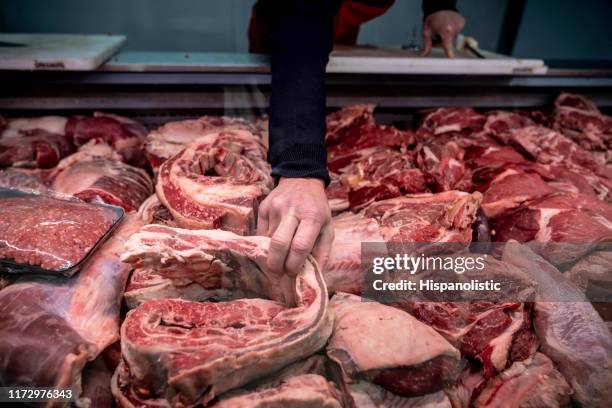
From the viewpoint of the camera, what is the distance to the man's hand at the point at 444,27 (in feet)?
10.6

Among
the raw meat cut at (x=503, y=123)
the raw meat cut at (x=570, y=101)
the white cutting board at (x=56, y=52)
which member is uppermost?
the white cutting board at (x=56, y=52)

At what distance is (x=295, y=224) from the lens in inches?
62.7

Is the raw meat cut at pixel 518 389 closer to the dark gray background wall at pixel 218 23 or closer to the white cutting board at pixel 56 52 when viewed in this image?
the white cutting board at pixel 56 52

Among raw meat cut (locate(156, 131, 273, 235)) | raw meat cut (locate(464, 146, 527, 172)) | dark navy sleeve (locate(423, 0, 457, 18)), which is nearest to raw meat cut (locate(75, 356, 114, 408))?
raw meat cut (locate(156, 131, 273, 235))

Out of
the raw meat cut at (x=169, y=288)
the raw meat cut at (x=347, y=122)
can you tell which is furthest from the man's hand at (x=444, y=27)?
the raw meat cut at (x=169, y=288)

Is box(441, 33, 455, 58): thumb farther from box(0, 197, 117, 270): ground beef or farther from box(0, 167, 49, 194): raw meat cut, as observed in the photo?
box(0, 167, 49, 194): raw meat cut

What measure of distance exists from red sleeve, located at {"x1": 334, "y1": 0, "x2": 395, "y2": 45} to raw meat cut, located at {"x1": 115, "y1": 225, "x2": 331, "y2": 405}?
309 centimetres

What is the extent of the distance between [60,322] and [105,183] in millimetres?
969

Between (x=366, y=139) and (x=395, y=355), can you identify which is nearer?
(x=395, y=355)

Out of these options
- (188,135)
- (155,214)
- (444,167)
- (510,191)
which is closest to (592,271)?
(510,191)

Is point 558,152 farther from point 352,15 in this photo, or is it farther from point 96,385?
point 96,385

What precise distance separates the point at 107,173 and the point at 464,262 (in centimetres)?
211

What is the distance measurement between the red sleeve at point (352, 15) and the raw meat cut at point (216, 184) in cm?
216

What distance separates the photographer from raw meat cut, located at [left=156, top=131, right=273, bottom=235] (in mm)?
1834
